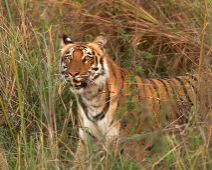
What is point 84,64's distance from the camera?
14.7 feet

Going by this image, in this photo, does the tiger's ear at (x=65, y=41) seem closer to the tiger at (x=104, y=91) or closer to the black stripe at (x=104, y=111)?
the tiger at (x=104, y=91)

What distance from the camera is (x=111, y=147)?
356 cm

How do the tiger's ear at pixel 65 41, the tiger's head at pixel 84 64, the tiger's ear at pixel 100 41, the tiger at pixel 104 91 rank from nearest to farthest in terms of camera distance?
the tiger at pixel 104 91
the tiger's head at pixel 84 64
the tiger's ear at pixel 100 41
the tiger's ear at pixel 65 41

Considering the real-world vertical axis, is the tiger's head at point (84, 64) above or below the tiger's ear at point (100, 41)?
below

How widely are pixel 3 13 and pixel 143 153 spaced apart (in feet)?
8.08

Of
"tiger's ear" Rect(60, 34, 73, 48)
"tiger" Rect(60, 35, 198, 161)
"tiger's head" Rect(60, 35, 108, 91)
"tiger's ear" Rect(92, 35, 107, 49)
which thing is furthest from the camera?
"tiger's ear" Rect(60, 34, 73, 48)

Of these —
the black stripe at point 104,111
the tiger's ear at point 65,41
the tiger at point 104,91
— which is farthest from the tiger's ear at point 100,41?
the black stripe at point 104,111

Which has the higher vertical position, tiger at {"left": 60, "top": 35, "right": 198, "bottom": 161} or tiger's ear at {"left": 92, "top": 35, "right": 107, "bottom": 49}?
tiger's ear at {"left": 92, "top": 35, "right": 107, "bottom": 49}

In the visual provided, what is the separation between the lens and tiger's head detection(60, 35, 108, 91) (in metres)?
4.41

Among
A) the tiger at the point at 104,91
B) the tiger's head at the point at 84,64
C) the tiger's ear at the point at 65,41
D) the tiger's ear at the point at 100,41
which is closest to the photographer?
the tiger at the point at 104,91

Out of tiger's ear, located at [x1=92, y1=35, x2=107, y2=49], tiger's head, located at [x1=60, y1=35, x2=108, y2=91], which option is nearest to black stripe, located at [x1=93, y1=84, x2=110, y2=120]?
tiger's head, located at [x1=60, y1=35, x2=108, y2=91]

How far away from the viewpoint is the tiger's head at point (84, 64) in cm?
441

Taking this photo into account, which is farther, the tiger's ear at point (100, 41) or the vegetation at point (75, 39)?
the tiger's ear at point (100, 41)

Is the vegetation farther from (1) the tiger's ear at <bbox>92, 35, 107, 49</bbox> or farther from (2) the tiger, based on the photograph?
(1) the tiger's ear at <bbox>92, 35, 107, 49</bbox>
